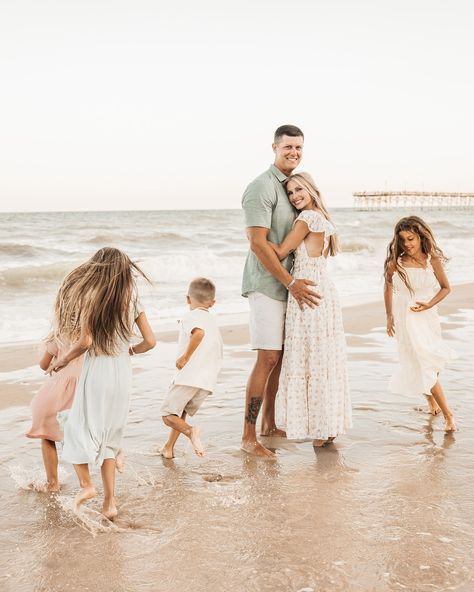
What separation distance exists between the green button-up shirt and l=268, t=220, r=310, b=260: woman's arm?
11 cm

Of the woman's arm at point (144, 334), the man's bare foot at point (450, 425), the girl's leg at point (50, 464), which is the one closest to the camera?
the woman's arm at point (144, 334)

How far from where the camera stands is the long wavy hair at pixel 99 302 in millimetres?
3225

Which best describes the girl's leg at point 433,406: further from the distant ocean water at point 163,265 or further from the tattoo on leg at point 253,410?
the distant ocean water at point 163,265

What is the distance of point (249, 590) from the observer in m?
2.48

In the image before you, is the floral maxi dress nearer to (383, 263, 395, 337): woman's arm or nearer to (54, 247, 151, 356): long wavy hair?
(383, 263, 395, 337): woman's arm

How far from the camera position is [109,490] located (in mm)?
3191

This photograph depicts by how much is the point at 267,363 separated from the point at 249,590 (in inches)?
80.2

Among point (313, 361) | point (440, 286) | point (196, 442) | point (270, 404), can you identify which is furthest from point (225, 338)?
point (196, 442)

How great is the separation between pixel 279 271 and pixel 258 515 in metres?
1.66

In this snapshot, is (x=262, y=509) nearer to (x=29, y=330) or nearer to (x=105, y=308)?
(x=105, y=308)

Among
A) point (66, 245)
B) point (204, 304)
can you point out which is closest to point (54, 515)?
point (204, 304)

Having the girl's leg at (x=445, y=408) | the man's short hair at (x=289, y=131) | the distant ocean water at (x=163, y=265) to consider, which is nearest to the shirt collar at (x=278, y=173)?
the man's short hair at (x=289, y=131)

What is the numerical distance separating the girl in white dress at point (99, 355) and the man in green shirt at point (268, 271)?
3.94 ft

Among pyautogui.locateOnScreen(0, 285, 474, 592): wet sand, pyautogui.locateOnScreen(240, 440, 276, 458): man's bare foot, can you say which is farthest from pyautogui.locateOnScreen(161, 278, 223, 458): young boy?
pyautogui.locateOnScreen(240, 440, 276, 458): man's bare foot
